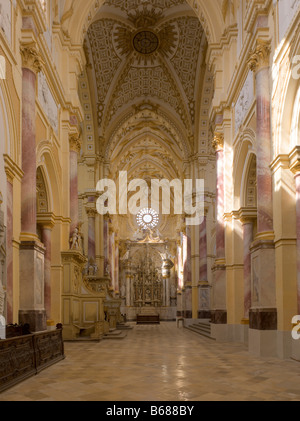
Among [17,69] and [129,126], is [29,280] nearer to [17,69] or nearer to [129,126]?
[17,69]

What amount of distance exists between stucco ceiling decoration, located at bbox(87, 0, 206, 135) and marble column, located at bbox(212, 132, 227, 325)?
29.7 ft

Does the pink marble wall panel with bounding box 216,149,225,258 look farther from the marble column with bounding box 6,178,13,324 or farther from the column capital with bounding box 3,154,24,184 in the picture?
the marble column with bounding box 6,178,13,324

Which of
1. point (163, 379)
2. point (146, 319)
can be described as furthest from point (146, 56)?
point (163, 379)

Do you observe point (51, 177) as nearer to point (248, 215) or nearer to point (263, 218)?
point (248, 215)

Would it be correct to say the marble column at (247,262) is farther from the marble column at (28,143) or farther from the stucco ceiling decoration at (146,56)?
the stucco ceiling decoration at (146,56)

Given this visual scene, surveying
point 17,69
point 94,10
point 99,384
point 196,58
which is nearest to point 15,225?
point 17,69

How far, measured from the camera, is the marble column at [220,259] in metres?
18.4

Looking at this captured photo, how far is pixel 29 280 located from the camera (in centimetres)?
1242

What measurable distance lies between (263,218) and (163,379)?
18.4 ft

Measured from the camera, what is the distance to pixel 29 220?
12695 mm

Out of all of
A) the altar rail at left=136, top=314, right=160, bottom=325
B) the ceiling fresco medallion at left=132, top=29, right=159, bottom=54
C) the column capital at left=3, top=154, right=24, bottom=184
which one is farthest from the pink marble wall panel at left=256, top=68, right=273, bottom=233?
the altar rail at left=136, top=314, right=160, bottom=325

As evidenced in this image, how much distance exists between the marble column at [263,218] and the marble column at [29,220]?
530 cm

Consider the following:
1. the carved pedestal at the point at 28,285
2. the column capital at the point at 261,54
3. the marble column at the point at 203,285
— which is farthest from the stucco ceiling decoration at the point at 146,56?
the carved pedestal at the point at 28,285

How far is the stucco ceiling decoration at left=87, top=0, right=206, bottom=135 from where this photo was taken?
2539 centimetres
